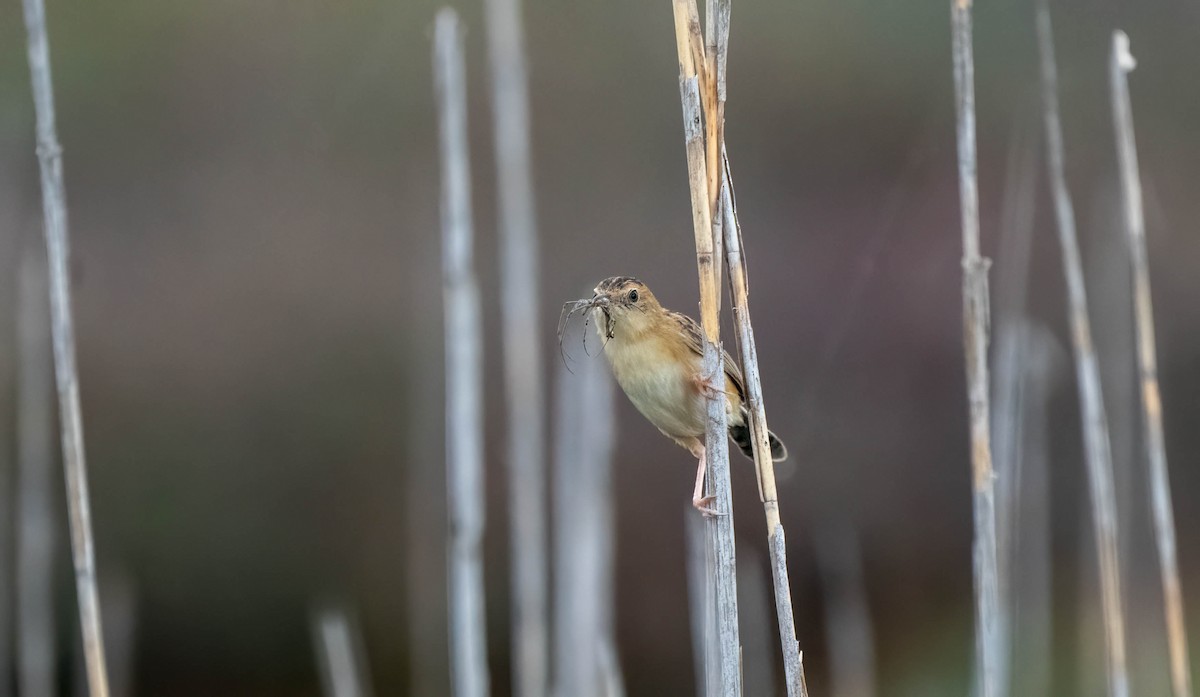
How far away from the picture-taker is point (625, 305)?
3078mm

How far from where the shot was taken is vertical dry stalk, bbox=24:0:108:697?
194 centimetres

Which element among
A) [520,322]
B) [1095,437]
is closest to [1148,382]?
[1095,437]

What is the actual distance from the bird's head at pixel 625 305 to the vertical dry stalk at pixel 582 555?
0.44 m

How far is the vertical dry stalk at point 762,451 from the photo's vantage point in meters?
1.75

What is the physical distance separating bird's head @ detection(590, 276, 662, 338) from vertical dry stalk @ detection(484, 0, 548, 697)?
2.33 feet

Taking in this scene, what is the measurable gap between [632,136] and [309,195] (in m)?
1.92

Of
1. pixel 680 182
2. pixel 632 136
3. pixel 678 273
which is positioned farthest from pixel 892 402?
pixel 632 136

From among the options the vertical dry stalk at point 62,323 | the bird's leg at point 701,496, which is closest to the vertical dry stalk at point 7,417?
the vertical dry stalk at point 62,323

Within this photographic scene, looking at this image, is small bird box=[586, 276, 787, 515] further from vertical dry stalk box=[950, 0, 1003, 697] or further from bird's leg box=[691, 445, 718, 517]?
vertical dry stalk box=[950, 0, 1003, 697]

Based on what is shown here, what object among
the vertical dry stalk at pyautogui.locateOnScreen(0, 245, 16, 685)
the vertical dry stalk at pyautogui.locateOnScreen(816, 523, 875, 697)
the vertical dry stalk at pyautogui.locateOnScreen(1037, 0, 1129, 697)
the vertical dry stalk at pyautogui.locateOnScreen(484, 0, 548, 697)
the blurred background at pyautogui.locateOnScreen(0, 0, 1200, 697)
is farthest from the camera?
the blurred background at pyautogui.locateOnScreen(0, 0, 1200, 697)

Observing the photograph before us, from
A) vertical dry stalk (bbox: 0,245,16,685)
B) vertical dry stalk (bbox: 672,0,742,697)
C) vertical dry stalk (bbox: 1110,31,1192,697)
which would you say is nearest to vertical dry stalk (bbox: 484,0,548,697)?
vertical dry stalk (bbox: 672,0,742,697)

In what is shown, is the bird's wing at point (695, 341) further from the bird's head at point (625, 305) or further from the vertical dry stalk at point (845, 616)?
the vertical dry stalk at point (845, 616)

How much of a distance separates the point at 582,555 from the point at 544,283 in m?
3.64

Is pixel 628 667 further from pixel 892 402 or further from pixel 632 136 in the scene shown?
pixel 632 136
